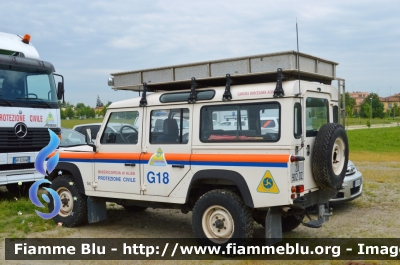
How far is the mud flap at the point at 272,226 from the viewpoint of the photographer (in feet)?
18.8

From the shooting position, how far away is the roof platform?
19.1ft

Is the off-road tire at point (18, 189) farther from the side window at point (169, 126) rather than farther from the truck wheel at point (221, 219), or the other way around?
the truck wheel at point (221, 219)

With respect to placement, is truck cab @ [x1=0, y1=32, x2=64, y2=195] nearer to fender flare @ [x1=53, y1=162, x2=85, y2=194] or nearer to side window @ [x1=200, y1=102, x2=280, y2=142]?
fender flare @ [x1=53, y1=162, x2=85, y2=194]

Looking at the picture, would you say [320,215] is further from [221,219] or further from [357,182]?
[357,182]

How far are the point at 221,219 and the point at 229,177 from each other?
59 centimetres

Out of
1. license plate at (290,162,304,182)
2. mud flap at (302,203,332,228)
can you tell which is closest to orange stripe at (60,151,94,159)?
license plate at (290,162,304,182)

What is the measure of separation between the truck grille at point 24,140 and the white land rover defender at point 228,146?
2.86 meters

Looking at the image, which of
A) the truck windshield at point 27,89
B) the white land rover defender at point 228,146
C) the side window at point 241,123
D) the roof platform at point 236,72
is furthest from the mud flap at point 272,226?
the truck windshield at point 27,89

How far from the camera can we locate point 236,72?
6156mm

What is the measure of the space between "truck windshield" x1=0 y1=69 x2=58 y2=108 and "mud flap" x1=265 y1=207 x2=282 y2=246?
6.37 meters

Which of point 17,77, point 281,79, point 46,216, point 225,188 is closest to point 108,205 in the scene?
point 46,216

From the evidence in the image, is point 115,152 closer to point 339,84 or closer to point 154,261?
point 154,261

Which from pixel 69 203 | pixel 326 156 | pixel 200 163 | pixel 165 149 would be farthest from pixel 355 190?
pixel 69 203

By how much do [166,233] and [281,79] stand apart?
3.33 m
